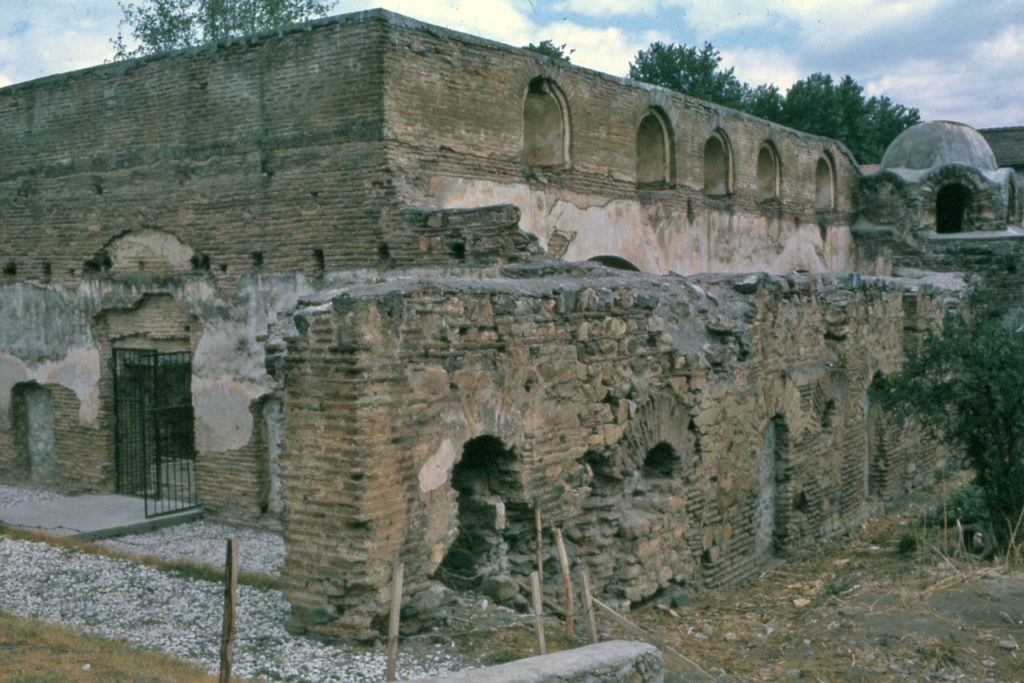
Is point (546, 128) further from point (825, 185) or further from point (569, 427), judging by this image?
point (825, 185)

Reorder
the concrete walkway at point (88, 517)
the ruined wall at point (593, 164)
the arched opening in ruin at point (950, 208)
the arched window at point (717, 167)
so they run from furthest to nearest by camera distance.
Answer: the arched opening in ruin at point (950, 208), the arched window at point (717, 167), the ruined wall at point (593, 164), the concrete walkway at point (88, 517)

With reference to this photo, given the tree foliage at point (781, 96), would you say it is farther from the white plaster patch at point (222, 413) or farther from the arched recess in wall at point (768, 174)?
the white plaster patch at point (222, 413)

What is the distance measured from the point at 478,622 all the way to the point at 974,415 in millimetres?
5549

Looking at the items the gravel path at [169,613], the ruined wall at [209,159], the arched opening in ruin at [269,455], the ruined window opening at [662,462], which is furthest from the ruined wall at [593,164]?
the gravel path at [169,613]

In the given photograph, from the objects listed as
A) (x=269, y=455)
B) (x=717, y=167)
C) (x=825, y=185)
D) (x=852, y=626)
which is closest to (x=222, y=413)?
(x=269, y=455)

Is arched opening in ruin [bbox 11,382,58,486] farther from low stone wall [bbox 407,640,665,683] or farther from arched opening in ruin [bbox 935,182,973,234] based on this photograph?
arched opening in ruin [bbox 935,182,973,234]

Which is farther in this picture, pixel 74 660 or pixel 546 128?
pixel 546 128

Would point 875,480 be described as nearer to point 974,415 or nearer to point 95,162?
point 974,415

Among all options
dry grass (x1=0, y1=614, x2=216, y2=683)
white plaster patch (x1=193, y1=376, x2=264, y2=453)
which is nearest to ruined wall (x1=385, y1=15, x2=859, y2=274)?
white plaster patch (x1=193, y1=376, x2=264, y2=453)

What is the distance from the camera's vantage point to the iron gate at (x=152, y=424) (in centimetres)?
1277

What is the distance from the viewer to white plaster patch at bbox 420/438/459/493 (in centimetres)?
621

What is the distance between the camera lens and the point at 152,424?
13234mm

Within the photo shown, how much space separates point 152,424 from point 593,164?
6.78 m

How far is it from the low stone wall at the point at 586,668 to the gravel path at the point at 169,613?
3.02ft
